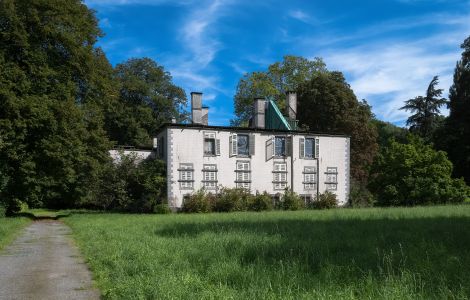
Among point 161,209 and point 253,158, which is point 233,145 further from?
point 161,209

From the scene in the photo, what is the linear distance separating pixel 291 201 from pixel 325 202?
3353 mm

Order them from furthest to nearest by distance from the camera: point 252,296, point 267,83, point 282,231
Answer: point 267,83, point 282,231, point 252,296

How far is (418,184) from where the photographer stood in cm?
3569

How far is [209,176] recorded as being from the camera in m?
36.0

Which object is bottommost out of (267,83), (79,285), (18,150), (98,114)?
(79,285)

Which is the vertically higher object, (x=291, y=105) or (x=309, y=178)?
(x=291, y=105)

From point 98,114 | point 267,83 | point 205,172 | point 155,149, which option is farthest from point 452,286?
point 267,83

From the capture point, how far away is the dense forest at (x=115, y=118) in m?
26.3

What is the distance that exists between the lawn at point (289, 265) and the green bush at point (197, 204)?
2056 cm

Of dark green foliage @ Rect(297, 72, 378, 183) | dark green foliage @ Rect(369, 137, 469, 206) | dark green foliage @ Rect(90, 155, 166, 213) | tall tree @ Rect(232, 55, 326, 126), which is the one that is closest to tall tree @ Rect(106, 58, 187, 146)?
tall tree @ Rect(232, 55, 326, 126)

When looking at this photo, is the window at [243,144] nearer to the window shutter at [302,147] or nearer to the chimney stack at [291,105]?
the window shutter at [302,147]

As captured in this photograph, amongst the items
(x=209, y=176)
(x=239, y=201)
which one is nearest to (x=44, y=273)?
(x=239, y=201)

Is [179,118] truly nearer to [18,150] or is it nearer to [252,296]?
[18,150]

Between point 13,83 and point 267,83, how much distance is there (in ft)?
117
